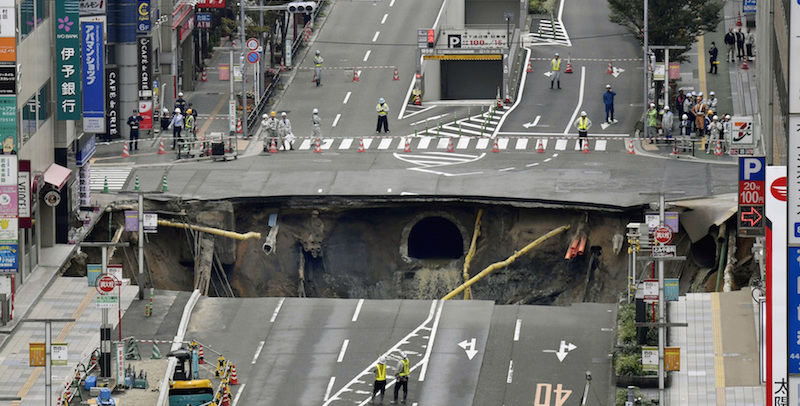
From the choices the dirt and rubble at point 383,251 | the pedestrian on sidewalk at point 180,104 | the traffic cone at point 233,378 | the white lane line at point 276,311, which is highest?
the pedestrian on sidewalk at point 180,104

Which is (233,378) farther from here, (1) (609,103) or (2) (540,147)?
(1) (609,103)

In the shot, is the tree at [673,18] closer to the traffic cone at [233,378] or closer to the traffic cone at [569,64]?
the traffic cone at [569,64]

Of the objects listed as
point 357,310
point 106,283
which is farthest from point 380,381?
point 106,283

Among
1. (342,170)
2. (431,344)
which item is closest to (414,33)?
(342,170)

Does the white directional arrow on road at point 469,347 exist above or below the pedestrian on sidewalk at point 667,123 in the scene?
below

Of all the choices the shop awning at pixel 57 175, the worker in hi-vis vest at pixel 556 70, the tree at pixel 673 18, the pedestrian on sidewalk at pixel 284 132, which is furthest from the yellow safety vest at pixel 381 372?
the worker in hi-vis vest at pixel 556 70

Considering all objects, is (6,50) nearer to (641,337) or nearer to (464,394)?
(464,394)

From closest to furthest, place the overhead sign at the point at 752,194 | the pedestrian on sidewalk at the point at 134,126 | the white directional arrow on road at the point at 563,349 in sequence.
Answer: the overhead sign at the point at 752,194, the white directional arrow on road at the point at 563,349, the pedestrian on sidewalk at the point at 134,126
